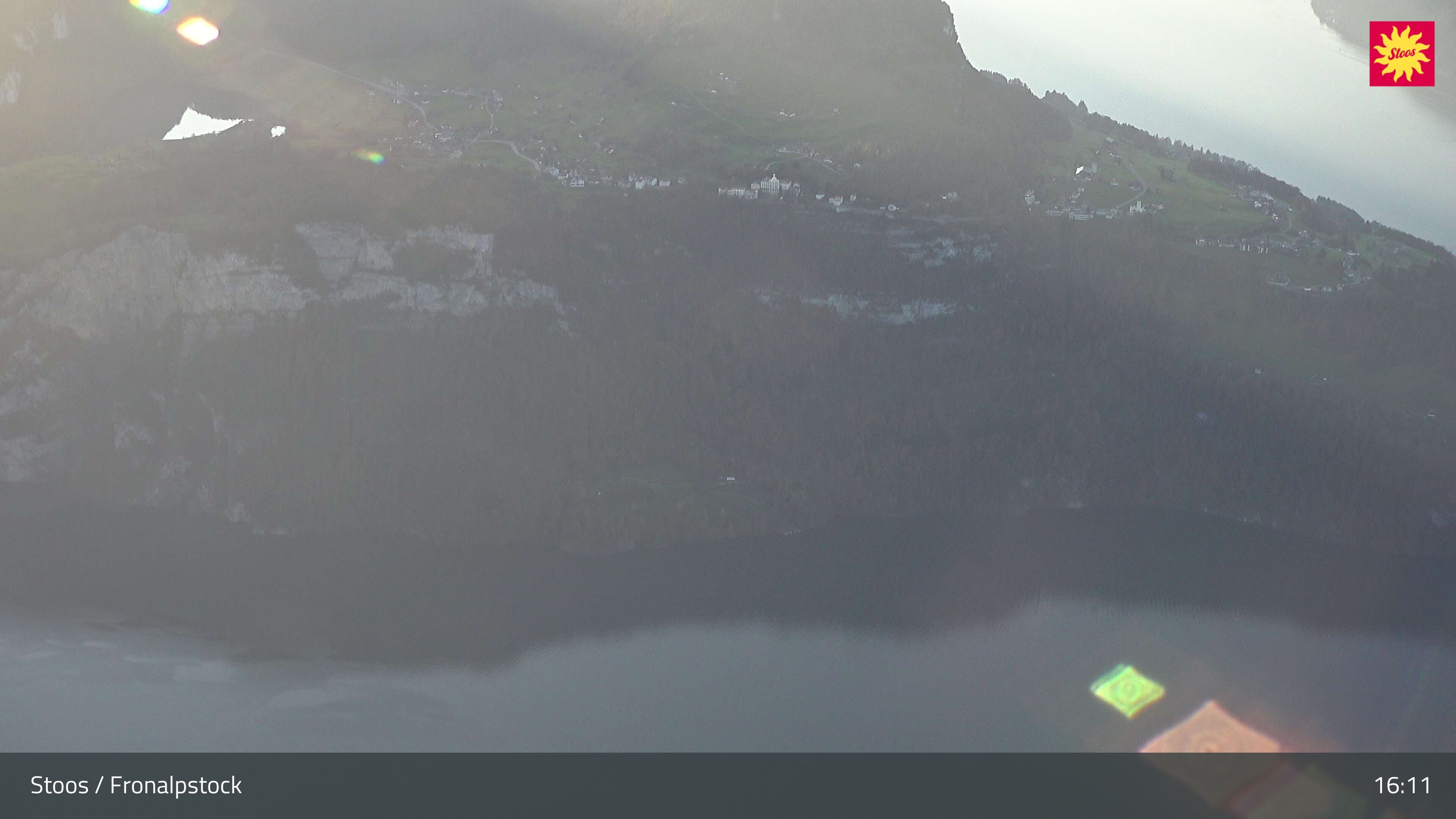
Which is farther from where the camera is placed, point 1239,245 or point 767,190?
point 1239,245

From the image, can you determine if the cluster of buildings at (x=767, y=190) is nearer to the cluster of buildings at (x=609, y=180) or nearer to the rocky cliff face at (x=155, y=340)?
the cluster of buildings at (x=609, y=180)

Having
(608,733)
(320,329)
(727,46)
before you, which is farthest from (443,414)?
(727,46)

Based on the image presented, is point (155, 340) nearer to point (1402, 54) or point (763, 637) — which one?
point (763, 637)

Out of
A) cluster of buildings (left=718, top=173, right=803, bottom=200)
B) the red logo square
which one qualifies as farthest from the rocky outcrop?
the red logo square

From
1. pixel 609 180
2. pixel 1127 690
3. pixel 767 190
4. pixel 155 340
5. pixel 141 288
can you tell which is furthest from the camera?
pixel 609 180

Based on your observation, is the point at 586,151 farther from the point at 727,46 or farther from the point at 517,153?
the point at 727,46
